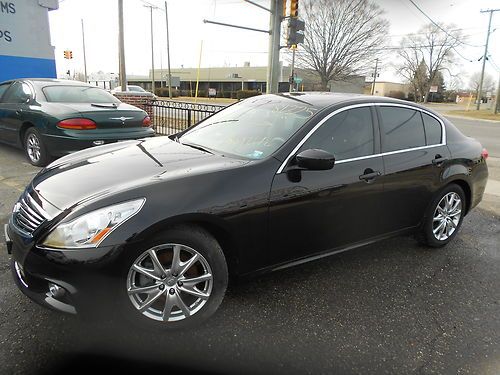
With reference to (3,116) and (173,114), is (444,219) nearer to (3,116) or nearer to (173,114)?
(3,116)

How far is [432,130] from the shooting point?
3920mm

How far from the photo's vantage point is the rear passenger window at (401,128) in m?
3.49

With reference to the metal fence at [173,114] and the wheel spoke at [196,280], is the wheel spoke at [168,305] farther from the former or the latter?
the metal fence at [173,114]

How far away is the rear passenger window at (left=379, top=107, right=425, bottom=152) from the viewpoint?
3.49m

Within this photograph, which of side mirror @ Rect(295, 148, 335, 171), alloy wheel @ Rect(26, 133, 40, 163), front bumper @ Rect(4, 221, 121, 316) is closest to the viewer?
front bumper @ Rect(4, 221, 121, 316)

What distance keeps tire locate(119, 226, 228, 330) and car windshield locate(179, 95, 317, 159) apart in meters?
0.83

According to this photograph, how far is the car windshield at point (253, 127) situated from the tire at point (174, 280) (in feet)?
2.71

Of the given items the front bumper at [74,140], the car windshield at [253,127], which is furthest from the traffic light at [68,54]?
the car windshield at [253,127]

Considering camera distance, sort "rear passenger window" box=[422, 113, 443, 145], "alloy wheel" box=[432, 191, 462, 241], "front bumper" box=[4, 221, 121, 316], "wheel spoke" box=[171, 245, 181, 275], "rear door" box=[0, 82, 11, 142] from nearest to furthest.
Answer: "front bumper" box=[4, 221, 121, 316]
"wheel spoke" box=[171, 245, 181, 275]
"rear passenger window" box=[422, 113, 443, 145]
"alloy wheel" box=[432, 191, 462, 241]
"rear door" box=[0, 82, 11, 142]

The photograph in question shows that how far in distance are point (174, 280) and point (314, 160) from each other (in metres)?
1.23

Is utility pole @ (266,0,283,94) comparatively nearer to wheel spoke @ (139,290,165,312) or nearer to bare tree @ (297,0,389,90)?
wheel spoke @ (139,290,165,312)

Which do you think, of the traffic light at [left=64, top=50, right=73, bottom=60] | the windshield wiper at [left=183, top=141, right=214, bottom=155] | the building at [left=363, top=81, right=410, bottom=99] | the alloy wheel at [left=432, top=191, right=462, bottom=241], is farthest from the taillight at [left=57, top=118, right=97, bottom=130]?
the building at [left=363, top=81, right=410, bottom=99]

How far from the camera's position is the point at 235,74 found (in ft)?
202

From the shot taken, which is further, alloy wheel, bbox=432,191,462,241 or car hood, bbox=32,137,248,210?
alloy wheel, bbox=432,191,462,241
